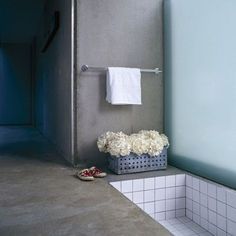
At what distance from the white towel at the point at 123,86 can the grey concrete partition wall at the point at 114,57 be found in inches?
4.0

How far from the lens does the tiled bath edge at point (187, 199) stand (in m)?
1.45

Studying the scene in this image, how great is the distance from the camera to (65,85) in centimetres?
221

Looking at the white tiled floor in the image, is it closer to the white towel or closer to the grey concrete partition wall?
the grey concrete partition wall

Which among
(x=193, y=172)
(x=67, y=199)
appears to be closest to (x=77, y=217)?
(x=67, y=199)

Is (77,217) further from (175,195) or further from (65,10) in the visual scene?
(65,10)

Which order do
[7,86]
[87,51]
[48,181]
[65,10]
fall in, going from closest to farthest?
1. [48,181]
2. [87,51]
3. [65,10]
4. [7,86]

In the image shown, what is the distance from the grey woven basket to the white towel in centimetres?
42

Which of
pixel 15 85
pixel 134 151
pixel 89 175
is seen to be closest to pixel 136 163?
pixel 134 151

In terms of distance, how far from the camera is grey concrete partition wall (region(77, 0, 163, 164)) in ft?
6.39

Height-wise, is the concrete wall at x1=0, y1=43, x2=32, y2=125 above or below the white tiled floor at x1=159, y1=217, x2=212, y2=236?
above

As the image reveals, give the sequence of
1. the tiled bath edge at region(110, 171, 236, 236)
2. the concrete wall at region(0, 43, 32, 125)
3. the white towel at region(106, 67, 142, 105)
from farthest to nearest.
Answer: the concrete wall at region(0, 43, 32, 125) < the white towel at region(106, 67, 142, 105) < the tiled bath edge at region(110, 171, 236, 236)

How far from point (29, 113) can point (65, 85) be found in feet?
15.0

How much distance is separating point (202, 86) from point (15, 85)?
222 inches

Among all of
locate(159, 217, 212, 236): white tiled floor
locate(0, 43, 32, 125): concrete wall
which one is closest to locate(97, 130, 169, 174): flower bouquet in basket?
locate(159, 217, 212, 236): white tiled floor
